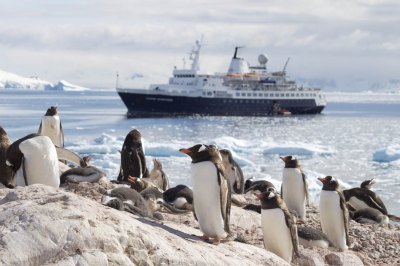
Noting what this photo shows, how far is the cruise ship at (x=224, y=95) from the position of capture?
226ft

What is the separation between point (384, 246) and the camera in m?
8.72

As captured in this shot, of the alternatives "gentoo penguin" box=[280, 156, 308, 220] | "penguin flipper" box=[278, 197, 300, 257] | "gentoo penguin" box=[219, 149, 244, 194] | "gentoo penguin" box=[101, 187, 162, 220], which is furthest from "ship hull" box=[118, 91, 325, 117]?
"penguin flipper" box=[278, 197, 300, 257]

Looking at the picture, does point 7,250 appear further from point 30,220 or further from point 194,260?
point 194,260

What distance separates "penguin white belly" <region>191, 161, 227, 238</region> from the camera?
19.8 ft

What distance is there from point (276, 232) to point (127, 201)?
1.33 metres

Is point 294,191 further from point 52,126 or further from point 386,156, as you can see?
point 386,156

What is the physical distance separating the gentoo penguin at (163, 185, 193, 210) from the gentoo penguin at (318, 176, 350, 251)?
1.41 metres

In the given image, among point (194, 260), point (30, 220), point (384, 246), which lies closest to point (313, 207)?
point (384, 246)

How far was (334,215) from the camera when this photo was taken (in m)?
8.30

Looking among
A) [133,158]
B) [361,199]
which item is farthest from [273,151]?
[133,158]

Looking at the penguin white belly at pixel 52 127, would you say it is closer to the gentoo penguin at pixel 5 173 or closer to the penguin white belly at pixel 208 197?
the gentoo penguin at pixel 5 173

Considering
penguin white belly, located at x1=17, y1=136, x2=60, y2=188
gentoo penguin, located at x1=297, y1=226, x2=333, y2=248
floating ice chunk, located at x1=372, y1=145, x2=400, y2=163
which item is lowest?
floating ice chunk, located at x1=372, y1=145, x2=400, y2=163

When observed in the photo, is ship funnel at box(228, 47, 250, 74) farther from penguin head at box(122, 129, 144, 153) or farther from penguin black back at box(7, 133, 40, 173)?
→ penguin black back at box(7, 133, 40, 173)

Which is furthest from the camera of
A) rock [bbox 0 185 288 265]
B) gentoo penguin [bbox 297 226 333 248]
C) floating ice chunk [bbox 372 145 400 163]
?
floating ice chunk [bbox 372 145 400 163]
